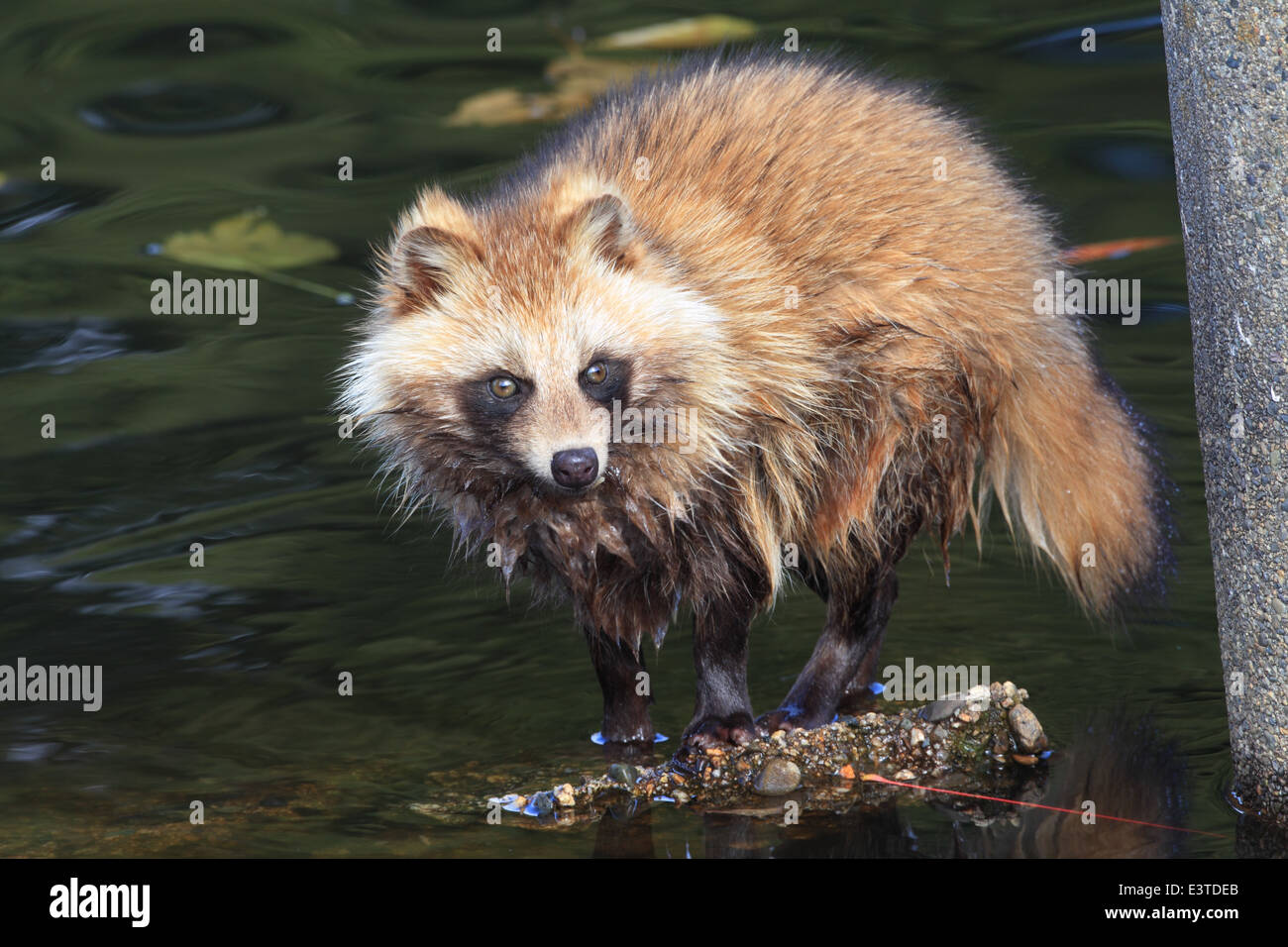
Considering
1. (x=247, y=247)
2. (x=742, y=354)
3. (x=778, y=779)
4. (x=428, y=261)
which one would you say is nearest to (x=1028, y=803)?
(x=778, y=779)

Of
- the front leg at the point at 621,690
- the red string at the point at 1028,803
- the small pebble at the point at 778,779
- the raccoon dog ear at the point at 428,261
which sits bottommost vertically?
the red string at the point at 1028,803

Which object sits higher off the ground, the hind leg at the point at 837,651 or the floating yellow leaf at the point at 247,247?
the floating yellow leaf at the point at 247,247

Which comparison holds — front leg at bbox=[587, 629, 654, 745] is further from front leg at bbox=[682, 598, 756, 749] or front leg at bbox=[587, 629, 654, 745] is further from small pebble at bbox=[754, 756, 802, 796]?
small pebble at bbox=[754, 756, 802, 796]

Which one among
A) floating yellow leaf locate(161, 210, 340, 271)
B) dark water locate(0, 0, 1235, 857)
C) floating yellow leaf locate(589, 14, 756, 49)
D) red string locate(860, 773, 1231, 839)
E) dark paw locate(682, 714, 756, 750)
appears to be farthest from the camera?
floating yellow leaf locate(589, 14, 756, 49)

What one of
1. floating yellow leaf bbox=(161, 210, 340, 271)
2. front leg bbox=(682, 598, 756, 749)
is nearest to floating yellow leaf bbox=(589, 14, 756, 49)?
floating yellow leaf bbox=(161, 210, 340, 271)

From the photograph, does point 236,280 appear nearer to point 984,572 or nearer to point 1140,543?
point 984,572

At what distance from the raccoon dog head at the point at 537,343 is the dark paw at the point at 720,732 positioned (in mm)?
904

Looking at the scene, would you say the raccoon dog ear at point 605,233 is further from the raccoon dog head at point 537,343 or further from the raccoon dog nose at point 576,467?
the raccoon dog nose at point 576,467

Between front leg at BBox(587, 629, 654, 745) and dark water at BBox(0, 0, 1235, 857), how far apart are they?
156 mm

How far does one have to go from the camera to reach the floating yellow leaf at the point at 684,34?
12.0 meters

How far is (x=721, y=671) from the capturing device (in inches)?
222

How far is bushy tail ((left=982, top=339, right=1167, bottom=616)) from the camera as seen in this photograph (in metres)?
5.87

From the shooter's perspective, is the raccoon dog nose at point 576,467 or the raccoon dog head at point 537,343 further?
the raccoon dog head at point 537,343

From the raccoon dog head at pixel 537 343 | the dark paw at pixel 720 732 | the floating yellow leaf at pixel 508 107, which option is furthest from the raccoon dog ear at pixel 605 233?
the floating yellow leaf at pixel 508 107
